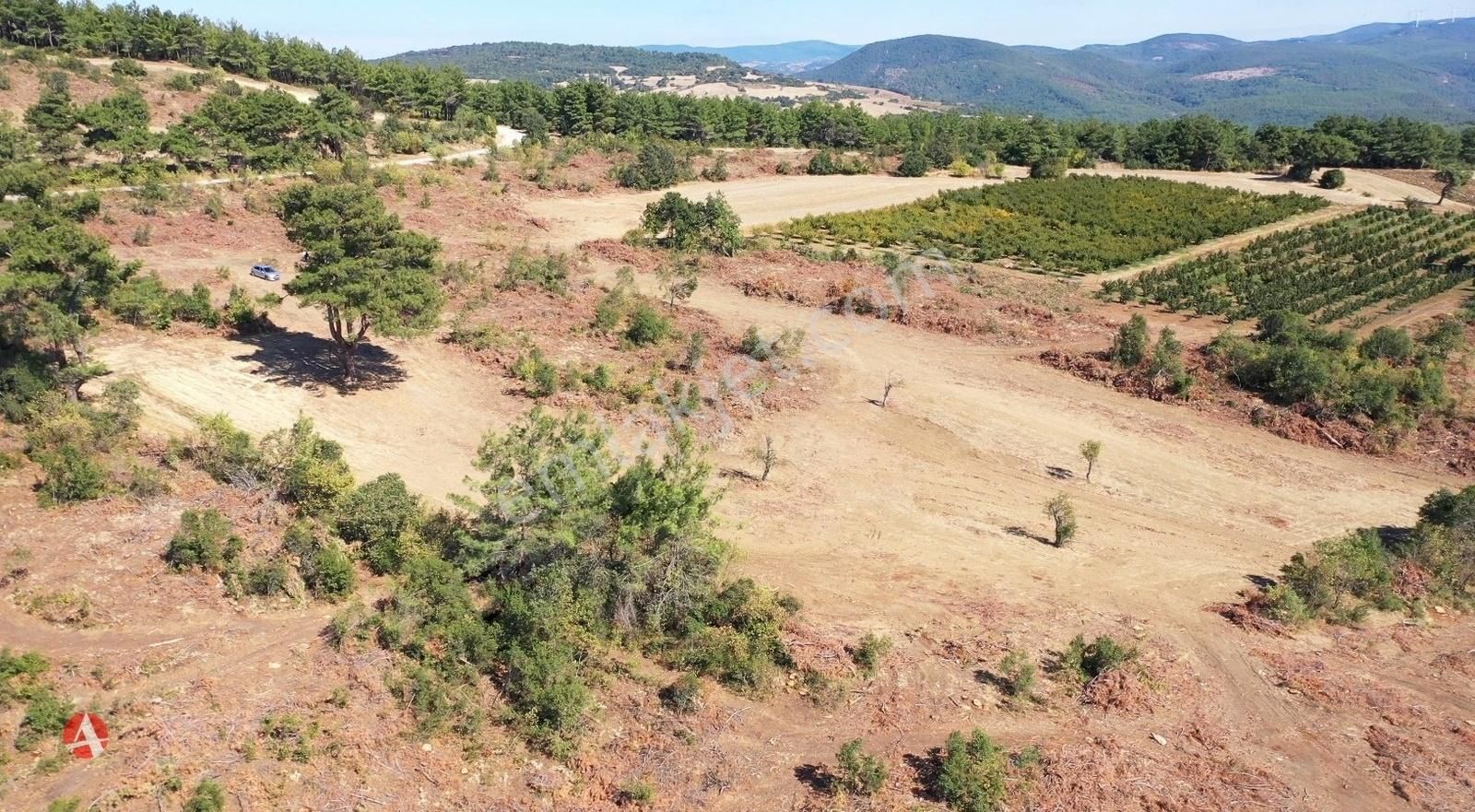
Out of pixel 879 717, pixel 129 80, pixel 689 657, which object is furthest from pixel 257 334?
pixel 129 80

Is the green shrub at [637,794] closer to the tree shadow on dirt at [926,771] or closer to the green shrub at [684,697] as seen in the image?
the green shrub at [684,697]

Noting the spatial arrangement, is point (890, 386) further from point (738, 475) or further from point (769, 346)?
A: point (738, 475)

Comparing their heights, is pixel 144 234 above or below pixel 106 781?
above

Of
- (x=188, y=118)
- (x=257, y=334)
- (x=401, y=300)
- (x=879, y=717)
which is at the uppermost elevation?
(x=188, y=118)

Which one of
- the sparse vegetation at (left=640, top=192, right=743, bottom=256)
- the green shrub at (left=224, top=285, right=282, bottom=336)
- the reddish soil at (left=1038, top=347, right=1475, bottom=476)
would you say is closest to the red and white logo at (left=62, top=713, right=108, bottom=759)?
the green shrub at (left=224, top=285, right=282, bottom=336)

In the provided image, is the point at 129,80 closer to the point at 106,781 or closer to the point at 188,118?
the point at 188,118

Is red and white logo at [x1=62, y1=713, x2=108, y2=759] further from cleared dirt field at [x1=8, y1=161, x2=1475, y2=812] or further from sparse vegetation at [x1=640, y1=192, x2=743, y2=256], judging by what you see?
sparse vegetation at [x1=640, y1=192, x2=743, y2=256]

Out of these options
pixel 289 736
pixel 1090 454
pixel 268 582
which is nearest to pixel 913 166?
pixel 1090 454

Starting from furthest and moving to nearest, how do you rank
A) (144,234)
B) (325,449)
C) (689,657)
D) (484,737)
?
1. (144,234)
2. (325,449)
3. (689,657)
4. (484,737)
